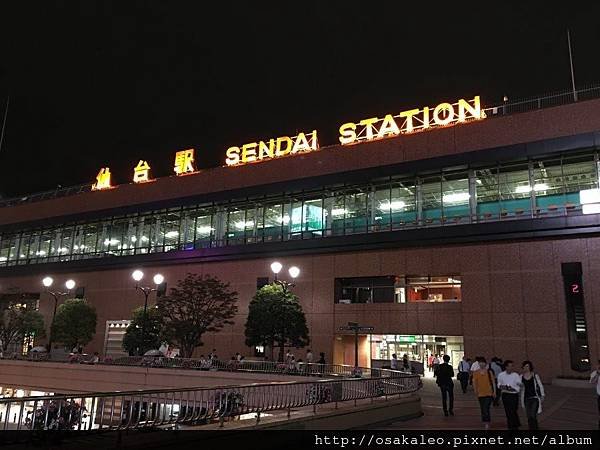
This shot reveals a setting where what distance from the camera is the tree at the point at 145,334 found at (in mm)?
33781

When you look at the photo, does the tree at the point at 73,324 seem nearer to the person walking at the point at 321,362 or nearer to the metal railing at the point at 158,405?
the person walking at the point at 321,362

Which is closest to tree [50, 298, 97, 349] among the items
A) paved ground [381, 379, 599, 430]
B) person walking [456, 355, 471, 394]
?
paved ground [381, 379, 599, 430]

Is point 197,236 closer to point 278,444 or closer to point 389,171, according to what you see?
point 389,171

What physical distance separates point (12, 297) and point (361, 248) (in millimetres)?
37376

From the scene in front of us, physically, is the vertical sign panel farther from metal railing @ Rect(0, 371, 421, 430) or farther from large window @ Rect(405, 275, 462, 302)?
metal railing @ Rect(0, 371, 421, 430)

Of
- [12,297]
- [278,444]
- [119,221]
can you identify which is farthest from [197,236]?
A: [278,444]

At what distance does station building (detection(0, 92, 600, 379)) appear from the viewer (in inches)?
1093

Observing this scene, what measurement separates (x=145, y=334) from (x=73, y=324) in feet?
29.8

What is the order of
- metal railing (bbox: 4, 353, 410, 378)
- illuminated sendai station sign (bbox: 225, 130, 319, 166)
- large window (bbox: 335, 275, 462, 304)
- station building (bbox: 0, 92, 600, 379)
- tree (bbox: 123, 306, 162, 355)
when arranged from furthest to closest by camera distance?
1. illuminated sendai station sign (bbox: 225, 130, 319, 166)
2. tree (bbox: 123, 306, 162, 355)
3. large window (bbox: 335, 275, 462, 304)
4. station building (bbox: 0, 92, 600, 379)
5. metal railing (bbox: 4, 353, 410, 378)

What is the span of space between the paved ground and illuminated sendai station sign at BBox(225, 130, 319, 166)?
21854 millimetres

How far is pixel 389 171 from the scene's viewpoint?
34.1 metres

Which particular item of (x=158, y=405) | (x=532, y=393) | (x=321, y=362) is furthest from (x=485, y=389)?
(x=321, y=362)

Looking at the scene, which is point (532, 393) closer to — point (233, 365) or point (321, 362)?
point (233, 365)

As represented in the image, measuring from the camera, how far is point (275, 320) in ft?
94.9
